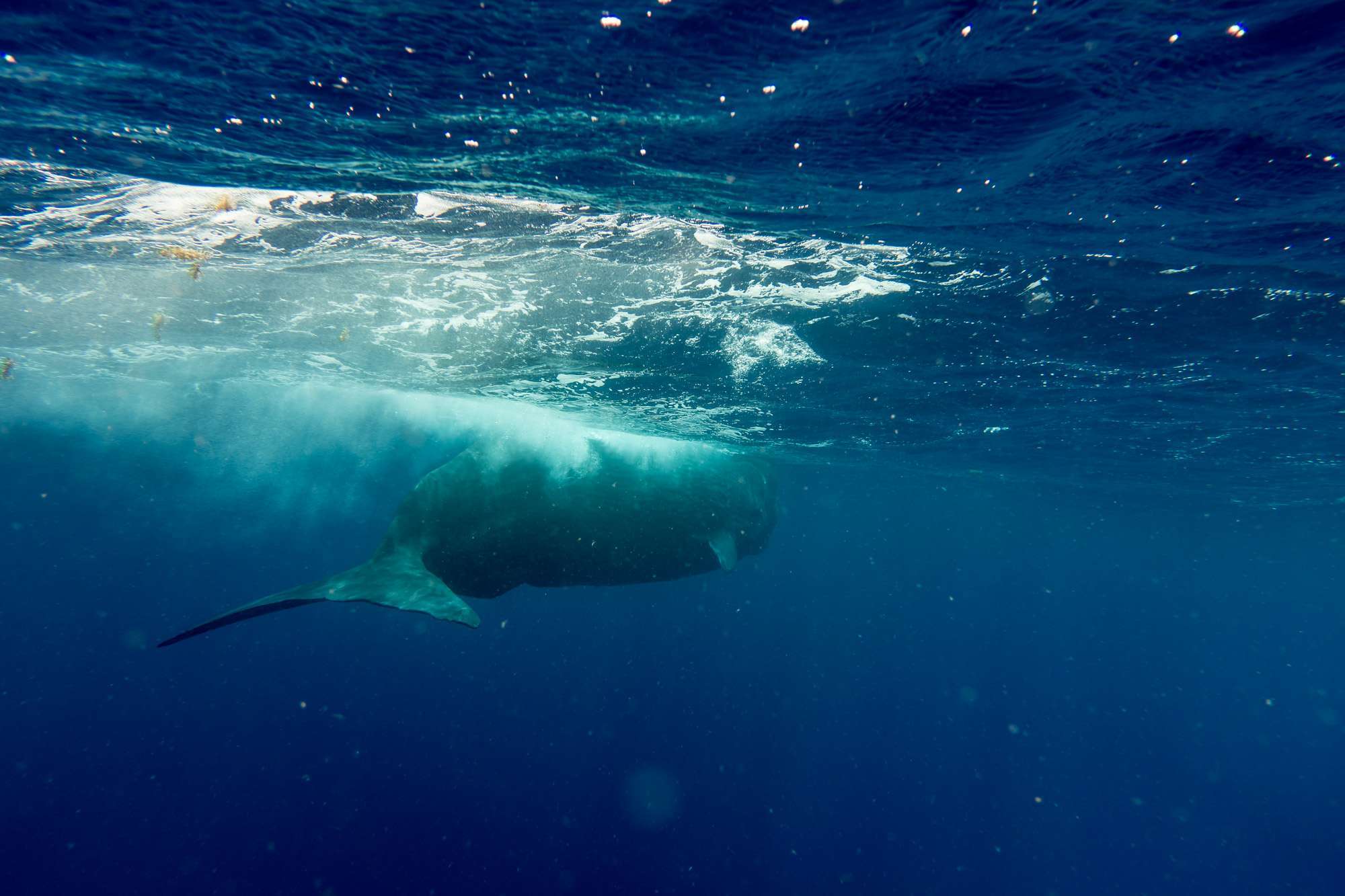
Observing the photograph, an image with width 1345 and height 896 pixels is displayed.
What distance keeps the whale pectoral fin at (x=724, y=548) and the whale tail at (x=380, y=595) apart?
556 centimetres

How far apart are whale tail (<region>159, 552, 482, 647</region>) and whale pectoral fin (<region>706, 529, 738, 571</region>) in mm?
5559

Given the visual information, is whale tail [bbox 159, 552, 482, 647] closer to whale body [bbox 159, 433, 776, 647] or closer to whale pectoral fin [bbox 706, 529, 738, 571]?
whale body [bbox 159, 433, 776, 647]

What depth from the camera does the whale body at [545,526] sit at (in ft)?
33.0

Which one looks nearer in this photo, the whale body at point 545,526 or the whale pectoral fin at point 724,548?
the whale body at point 545,526

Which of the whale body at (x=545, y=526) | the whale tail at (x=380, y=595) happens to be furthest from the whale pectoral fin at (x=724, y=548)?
the whale tail at (x=380, y=595)

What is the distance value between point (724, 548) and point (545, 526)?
389 centimetres

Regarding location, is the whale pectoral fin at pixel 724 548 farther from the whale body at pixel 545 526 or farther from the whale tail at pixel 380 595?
the whale tail at pixel 380 595

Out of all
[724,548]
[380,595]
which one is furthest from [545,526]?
[724,548]

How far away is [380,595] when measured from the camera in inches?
312

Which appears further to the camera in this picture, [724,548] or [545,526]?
[724,548]

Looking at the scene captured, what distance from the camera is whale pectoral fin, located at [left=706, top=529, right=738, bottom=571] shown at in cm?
1220

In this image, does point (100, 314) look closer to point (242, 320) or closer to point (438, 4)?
point (242, 320)

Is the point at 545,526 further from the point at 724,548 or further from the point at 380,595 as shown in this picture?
the point at 724,548

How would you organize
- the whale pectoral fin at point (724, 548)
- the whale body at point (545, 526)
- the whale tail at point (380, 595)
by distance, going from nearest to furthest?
the whale tail at point (380, 595) → the whale body at point (545, 526) → the whale pectoral fin at point (724, 548)
